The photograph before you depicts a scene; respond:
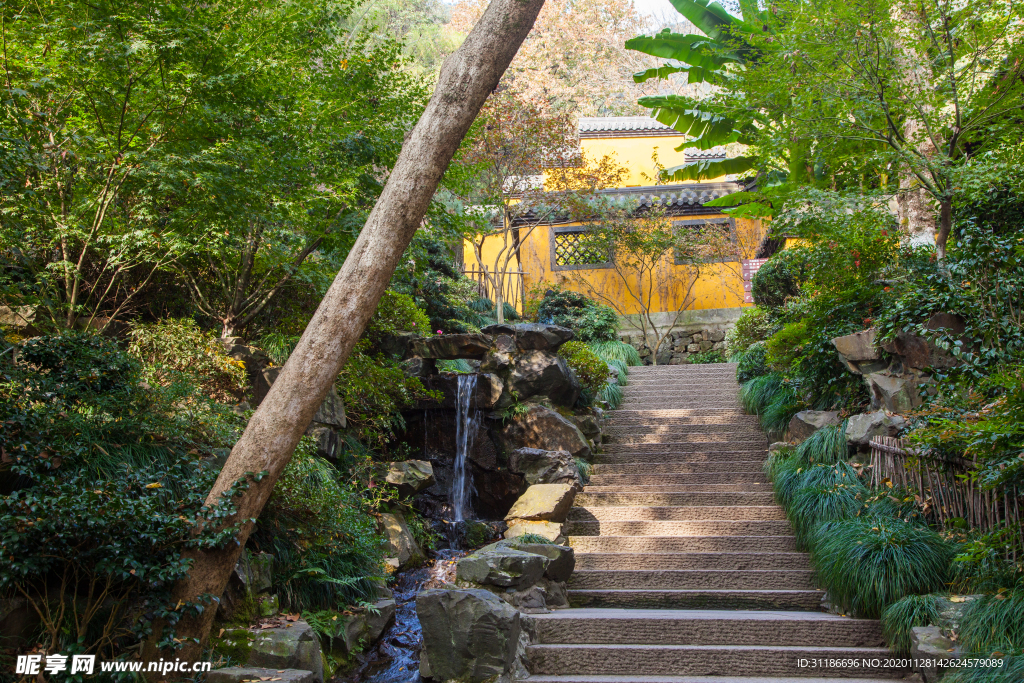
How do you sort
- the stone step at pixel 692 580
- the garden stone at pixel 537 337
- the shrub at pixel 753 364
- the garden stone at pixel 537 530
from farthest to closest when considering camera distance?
the shrub at pixel 753 364 → the garden stone at pixel 537 337 → the garden stone at pixel 537 530 → the stone step at pixel 692 580

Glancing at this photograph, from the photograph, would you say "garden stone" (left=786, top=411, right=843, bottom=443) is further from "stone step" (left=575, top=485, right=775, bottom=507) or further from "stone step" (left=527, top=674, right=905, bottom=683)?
"stone step" (left=527, top=674, right=905, bottom=683)

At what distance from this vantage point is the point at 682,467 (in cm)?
852

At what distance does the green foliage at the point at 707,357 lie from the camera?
51.0 ft

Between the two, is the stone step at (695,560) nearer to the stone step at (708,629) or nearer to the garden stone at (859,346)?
the stone step at (708,629)

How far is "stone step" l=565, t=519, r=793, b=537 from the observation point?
6887 mm

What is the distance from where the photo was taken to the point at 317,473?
604 cm

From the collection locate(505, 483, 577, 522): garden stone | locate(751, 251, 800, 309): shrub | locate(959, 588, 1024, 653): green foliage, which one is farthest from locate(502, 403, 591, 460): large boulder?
locate(959, 588, 1024, 653): green foliage

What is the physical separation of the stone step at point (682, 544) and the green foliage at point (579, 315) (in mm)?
7507

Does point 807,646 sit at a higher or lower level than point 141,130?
lower

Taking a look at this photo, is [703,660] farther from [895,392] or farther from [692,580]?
[895,392]

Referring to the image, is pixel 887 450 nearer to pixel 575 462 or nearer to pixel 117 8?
pixel 575 462

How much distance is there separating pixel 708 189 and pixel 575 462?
11179 mm

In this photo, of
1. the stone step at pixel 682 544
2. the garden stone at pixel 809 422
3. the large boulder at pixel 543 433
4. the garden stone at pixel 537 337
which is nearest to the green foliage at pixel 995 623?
the stone step at pixel 682 544

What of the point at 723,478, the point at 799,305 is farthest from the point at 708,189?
the point at 723,478
